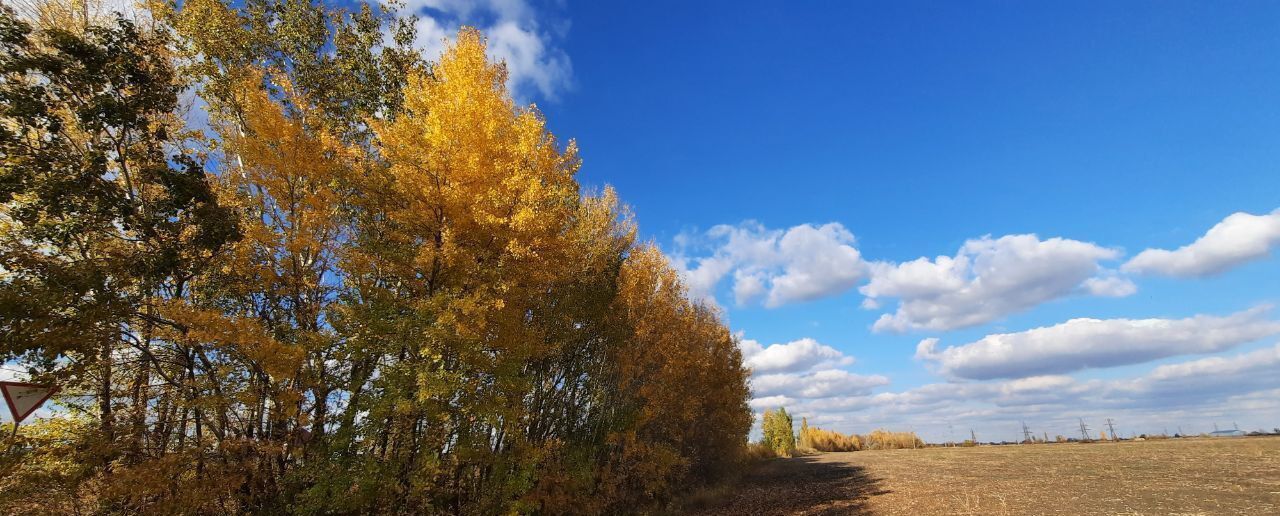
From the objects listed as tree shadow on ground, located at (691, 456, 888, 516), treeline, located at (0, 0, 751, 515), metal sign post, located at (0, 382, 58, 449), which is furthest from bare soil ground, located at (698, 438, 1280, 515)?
metal sign post, located at (0, 382, 58, 449)

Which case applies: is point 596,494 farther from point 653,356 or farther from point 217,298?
point 217,298

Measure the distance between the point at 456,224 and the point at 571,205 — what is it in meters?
5.30

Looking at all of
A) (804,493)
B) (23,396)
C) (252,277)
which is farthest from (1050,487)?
(23,396)

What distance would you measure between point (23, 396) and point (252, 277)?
3375 mm

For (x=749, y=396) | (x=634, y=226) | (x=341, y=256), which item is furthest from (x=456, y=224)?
(x=749, y=396)

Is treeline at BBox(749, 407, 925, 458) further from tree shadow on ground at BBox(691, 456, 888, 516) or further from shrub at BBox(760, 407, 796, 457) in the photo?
tree shadow on ground at BBox(691, 456, 888, 516)

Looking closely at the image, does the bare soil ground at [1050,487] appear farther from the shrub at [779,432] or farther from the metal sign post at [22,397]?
the shrub at [779,432]

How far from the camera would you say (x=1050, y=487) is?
11.6m

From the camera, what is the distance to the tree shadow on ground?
1345 cm

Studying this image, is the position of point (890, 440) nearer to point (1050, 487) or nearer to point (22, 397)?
point (1050, 487)

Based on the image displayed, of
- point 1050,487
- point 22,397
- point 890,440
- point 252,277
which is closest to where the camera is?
point 22,397

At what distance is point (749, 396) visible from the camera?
88.0 feet

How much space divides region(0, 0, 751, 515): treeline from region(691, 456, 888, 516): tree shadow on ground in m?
6.49

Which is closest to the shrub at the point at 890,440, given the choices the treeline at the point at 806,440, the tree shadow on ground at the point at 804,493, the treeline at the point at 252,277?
the treeline at the point at 806,440
